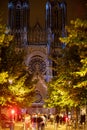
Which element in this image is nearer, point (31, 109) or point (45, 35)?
point (31, 109)

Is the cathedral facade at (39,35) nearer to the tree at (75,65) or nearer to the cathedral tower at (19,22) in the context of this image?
the cathedral tower at (19,22)

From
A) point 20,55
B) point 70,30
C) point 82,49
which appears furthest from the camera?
point 20,55

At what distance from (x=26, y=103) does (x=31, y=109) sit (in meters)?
42.0

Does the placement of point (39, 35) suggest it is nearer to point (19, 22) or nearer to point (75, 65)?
point (19, 22)

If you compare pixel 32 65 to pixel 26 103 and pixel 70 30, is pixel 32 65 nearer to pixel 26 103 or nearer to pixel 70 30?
pixel 26 103

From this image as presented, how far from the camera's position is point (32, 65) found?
8519 centimetres

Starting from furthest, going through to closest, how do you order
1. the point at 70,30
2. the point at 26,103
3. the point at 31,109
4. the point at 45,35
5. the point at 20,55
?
the point at 45,35 < the point at 31,109 < the point at 26,103 < the point at 20,55 < the point at 70,30

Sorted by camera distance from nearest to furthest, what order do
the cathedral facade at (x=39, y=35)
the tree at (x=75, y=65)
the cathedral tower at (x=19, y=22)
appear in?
the tree at (x=75, y=65), the cathedral facade at (x=39, y=35), the cathedral tower at (x=19, y=22)

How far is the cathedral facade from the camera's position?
8506 centimetres

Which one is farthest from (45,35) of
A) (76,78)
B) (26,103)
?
(76,78)

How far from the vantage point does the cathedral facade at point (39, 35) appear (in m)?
85.1

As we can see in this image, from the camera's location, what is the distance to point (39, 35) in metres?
90.1

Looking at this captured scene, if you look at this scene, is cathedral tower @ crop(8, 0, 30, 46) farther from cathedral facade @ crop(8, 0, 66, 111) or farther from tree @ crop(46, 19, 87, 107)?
tree @ crop(46, 19, 87, 107)

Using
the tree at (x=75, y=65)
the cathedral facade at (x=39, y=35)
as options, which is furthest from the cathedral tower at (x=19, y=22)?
the tree at (x=75, y=65)
